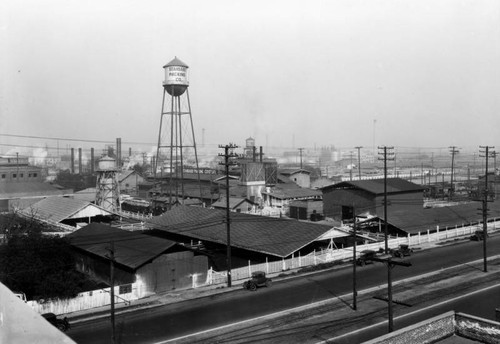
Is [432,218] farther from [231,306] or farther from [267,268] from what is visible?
[231,306]

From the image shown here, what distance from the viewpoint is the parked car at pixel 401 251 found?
39531mm

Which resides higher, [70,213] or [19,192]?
[19,192]

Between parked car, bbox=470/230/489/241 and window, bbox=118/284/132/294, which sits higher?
window, bbox=118/284/132/294

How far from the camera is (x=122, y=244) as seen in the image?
109ft

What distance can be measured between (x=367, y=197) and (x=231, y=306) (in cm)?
3513

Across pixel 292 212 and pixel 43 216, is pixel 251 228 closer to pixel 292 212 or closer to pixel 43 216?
pixel 292 212

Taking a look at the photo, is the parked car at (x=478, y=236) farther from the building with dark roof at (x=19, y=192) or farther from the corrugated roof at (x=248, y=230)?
the building with dark roof at (x=19, y=192)

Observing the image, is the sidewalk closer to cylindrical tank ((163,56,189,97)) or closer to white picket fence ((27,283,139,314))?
white picket fence ((27,283,139,314))

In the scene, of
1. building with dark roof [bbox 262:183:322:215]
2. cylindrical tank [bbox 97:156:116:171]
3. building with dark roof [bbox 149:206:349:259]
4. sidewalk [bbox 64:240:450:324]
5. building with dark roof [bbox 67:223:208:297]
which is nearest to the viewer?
sidewalk [bbox 64:240:450:324]

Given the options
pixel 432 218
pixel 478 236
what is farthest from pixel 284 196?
pixel 478 236

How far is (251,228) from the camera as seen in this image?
1630 inches

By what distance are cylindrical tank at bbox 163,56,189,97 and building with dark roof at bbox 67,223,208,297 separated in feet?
102

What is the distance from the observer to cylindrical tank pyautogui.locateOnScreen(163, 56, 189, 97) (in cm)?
6103

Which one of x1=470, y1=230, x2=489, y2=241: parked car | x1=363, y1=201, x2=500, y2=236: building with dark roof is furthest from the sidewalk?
x1=470, y1=230, x2=489, y2=241: parked car
